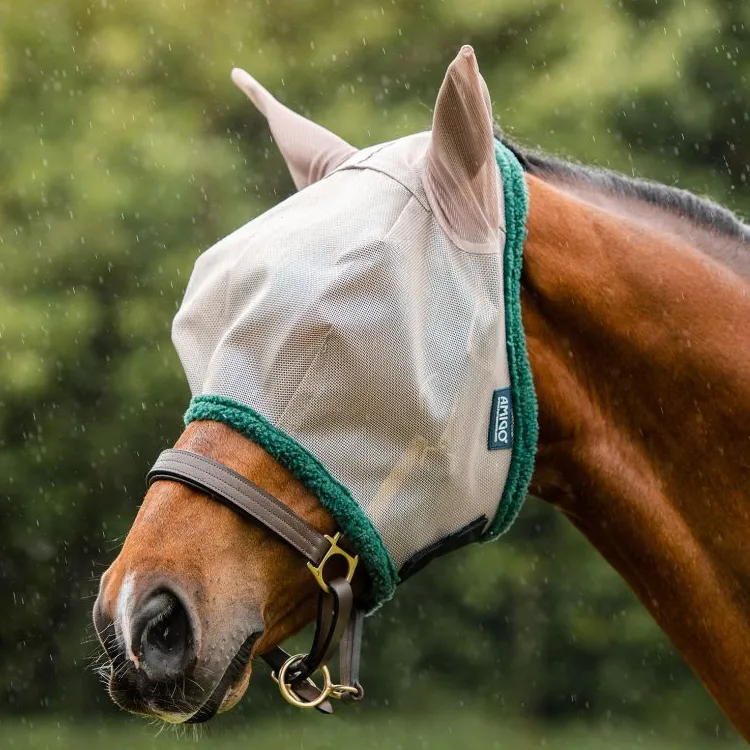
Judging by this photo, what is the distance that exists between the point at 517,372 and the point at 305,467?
426mm

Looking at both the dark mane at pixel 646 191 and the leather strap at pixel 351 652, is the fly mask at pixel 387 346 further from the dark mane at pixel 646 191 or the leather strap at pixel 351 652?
the dark mane at pixel 646 191

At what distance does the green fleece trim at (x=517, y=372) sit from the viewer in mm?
1939

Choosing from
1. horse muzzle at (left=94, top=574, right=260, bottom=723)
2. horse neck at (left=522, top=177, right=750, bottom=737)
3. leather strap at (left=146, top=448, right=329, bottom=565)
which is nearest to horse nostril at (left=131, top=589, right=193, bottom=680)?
horse muzzle at (left=94, top=574, right=260, bottom=723)

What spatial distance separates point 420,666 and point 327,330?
255 inches

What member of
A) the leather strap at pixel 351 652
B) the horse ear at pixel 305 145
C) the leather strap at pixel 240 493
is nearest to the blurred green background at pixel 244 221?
the horse ear at pixel 305 145

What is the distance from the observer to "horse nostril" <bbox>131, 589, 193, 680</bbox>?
1713mm

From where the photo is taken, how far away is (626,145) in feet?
21.1

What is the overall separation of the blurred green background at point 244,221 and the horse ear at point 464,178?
4398 mm

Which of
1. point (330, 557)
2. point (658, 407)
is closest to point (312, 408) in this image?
point (330, 557)

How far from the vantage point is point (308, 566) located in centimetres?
184

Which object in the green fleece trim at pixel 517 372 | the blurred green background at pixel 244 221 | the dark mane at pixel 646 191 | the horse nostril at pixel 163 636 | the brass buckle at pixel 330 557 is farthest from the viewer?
the blurred green background at pixel 244 221

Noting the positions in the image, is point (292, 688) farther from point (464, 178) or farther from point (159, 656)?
point (464, 178)

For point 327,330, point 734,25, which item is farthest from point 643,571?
point 734,25

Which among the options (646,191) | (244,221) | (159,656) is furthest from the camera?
(244,221)
